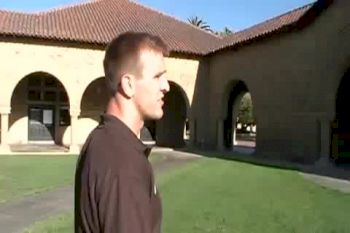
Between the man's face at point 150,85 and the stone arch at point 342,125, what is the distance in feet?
67.7

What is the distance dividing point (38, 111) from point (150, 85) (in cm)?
3189

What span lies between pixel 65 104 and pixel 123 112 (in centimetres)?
3216

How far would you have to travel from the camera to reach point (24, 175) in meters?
16.3

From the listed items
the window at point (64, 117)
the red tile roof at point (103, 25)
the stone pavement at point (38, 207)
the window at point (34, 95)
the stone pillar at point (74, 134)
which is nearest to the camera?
the stone pavement at point (38, 207)

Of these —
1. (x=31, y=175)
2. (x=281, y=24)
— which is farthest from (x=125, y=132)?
(x=281, y=24)

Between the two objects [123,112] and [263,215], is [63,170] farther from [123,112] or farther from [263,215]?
[123,112]

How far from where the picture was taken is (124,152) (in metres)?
1.70

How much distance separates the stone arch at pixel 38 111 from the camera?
3181cm

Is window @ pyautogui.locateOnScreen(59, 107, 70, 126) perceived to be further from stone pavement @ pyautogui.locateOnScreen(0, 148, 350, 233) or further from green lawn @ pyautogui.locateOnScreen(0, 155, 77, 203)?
stone pavement @ pyautogui.locateOnScreen(0, 148, 350, 233)

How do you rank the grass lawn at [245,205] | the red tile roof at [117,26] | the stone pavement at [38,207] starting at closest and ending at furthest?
1. the grass lawn at [245,205]
2. the stone pavement at [38,207]
3. the red tile roof at [117,26]

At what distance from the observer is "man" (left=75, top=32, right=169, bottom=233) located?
161cm

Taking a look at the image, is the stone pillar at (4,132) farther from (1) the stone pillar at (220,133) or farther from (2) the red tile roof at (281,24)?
(2) the red tile roof at (281,24)

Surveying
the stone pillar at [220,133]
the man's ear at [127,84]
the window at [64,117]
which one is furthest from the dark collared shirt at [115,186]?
the window at [64,117]

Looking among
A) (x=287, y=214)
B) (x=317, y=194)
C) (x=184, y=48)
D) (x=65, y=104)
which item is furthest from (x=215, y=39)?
(x=287, y=214)
